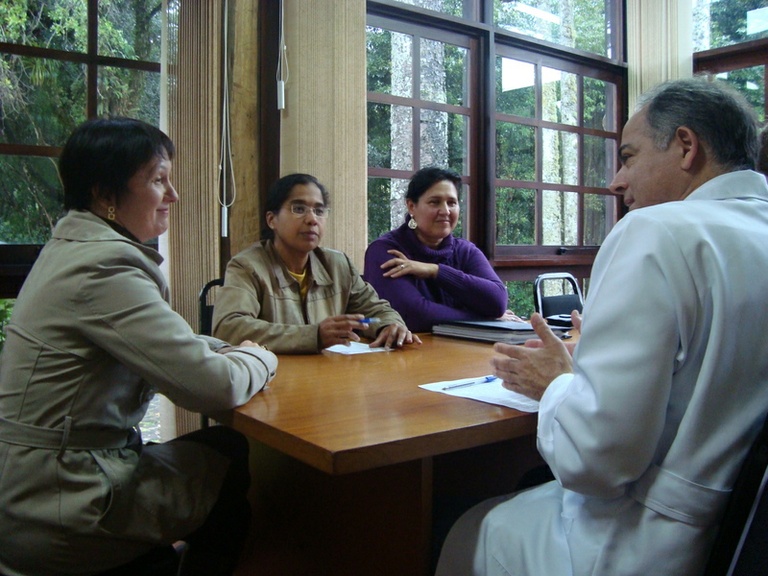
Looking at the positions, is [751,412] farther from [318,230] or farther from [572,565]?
[318,230]

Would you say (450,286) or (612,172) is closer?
(450,286)

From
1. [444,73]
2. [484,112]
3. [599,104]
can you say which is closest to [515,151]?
[484,112]

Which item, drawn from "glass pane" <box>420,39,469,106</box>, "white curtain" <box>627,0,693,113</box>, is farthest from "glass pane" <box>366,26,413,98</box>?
"white curtain" <box>627,0,693,113</box>

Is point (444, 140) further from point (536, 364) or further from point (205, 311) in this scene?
point (536, 364)

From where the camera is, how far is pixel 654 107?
1.11m

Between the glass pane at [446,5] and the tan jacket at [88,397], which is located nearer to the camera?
the tan jacket at [88,397]

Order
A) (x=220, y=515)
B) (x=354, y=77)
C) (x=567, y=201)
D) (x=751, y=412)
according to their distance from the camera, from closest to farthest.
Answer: (x=751, y=412)
(x=220, y=515)
(x=354, y=77)
(x=567, y=201)

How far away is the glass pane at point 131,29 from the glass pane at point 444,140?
1.47 metres

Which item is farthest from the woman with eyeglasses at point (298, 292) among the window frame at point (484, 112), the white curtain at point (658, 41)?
the white curtain at point (658, 41)

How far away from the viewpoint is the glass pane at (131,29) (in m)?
2.72

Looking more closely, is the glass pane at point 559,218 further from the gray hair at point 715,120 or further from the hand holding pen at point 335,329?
the gray hair at point 715,120

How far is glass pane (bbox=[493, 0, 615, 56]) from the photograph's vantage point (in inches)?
162

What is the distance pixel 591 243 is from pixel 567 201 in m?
0.41

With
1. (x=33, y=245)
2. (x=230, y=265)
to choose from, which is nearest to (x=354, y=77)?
(x=230, y=265)
